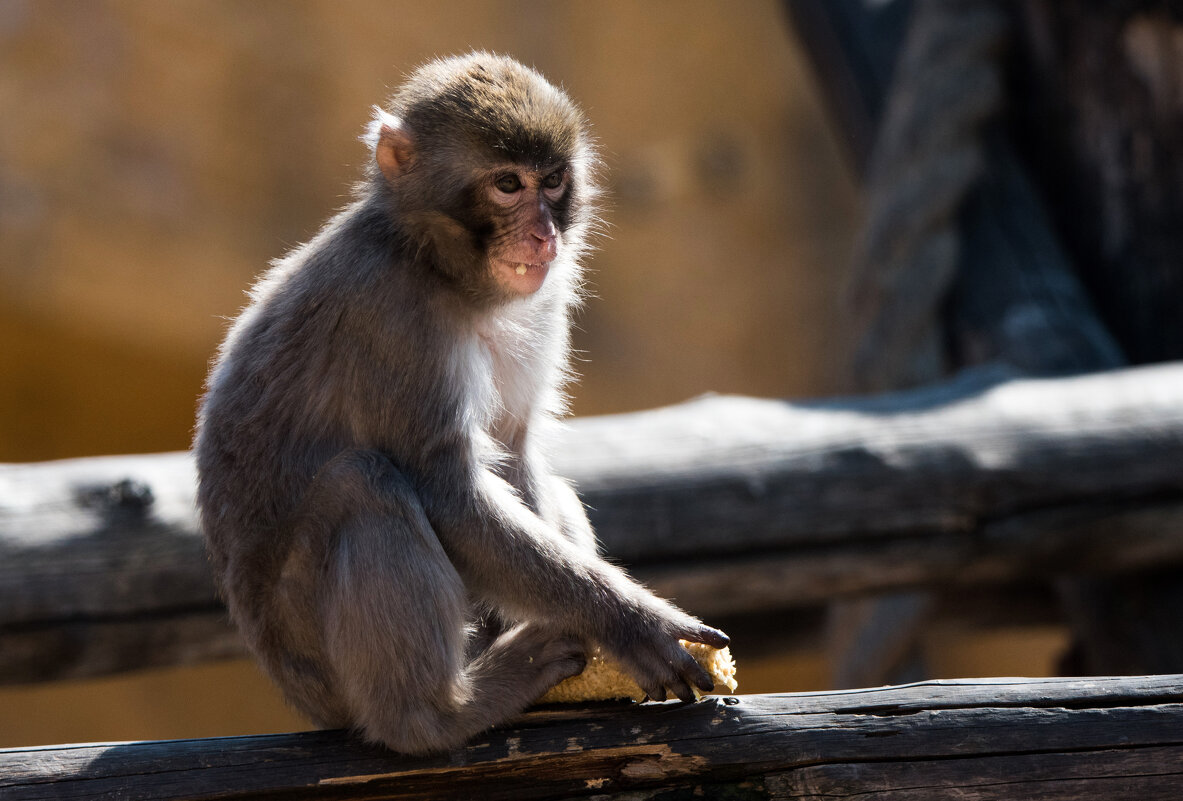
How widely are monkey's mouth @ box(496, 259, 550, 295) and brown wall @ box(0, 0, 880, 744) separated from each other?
485 centimetres

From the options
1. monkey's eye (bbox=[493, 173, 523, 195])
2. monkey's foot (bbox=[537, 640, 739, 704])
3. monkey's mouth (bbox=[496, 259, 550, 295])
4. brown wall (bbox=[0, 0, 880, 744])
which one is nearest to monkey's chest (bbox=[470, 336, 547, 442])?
monkey's mouth (bbox=[496, 259, 550, 295])

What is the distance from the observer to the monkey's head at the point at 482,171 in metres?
3.01

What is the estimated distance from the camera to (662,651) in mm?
2672

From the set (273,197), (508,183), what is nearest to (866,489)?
(508,183)

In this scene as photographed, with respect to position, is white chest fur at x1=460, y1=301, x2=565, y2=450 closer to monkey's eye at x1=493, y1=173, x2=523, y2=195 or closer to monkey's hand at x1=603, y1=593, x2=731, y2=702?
monkey's eye at x1=493, y1=173, x2=523, y2=195

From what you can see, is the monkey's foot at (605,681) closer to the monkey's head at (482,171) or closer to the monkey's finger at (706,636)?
the monkey's finger at (706,636)

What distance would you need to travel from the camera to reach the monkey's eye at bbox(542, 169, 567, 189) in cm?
311

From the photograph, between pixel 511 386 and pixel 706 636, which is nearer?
pixel 706 636

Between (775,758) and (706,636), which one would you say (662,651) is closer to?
(706,636)

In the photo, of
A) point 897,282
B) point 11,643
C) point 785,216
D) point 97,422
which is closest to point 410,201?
point 11,643

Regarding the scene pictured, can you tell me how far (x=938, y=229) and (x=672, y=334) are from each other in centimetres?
555

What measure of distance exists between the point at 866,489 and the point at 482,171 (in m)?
2.02

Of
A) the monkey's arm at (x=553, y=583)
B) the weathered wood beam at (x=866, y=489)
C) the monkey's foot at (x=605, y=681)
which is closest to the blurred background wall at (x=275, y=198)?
the weathered wood beam at (x=866, y=489)

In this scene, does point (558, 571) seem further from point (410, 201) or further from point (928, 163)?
point (928, 163)
